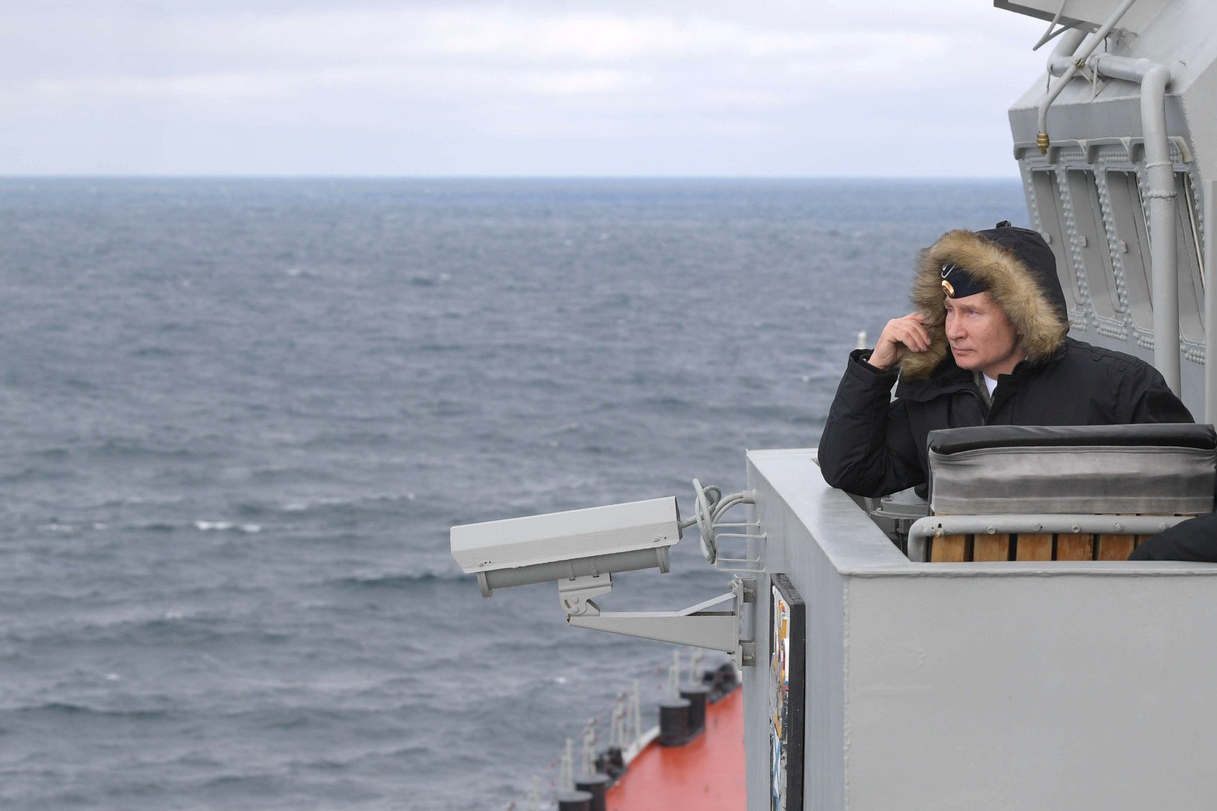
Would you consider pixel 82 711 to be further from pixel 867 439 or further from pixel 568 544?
pixel 867 439

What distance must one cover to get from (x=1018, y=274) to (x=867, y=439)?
691mm

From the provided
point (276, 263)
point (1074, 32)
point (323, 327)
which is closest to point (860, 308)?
point (323, 327)

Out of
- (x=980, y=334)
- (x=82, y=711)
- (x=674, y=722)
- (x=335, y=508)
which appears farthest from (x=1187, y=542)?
(x=335, y=508)

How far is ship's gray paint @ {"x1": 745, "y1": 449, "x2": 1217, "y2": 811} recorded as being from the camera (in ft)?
12.3

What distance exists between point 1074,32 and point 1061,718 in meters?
4.96

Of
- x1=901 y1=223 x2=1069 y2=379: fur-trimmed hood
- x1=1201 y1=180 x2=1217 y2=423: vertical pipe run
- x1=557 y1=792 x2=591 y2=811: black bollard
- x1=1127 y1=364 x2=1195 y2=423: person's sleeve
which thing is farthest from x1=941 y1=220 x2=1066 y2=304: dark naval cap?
x1=557 y1=792 x2=591 y2=811: black bollard

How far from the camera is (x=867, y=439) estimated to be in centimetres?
484

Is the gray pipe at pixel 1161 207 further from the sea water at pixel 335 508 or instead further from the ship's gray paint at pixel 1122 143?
the sea water at pixel 335 508

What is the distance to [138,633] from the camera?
39844 millimetres

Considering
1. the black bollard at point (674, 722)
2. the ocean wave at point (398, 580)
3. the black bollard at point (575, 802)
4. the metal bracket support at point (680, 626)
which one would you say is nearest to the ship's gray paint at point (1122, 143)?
the metal bracket support at point (680, 626)

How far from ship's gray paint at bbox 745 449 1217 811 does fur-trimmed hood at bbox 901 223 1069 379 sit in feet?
2.86

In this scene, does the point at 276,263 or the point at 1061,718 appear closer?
the point at 1061,718

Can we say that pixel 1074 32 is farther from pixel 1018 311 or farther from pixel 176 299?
pixel 176 299

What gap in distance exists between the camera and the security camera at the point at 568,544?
5.91 m
